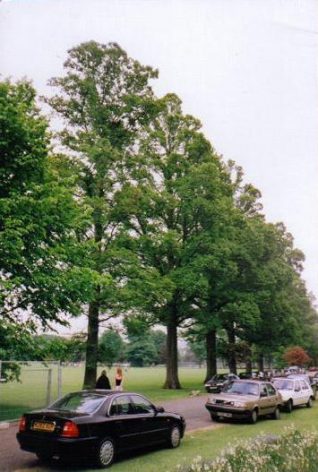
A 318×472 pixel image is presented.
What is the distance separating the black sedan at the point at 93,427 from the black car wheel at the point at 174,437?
0.20 m

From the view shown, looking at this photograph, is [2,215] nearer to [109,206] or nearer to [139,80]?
[109,206]

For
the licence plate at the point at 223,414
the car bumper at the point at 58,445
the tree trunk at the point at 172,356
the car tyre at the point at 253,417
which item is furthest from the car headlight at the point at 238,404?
the tree trunk at the point at 172,356

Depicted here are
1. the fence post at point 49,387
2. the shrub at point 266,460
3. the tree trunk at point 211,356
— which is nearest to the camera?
the shrub at point 266,460

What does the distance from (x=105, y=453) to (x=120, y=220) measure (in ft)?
67.5

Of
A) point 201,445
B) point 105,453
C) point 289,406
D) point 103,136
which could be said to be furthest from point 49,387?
point 103,136

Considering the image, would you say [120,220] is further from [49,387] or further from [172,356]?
[49,387]

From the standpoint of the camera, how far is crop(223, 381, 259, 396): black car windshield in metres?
18.5

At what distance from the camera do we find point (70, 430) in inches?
370

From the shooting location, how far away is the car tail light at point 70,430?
9.38 metres

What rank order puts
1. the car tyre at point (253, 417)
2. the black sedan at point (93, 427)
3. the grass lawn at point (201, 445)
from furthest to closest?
the car tyre at point (253, 417) < the grass lawn at point (201, 445) < the black sedan at point (93, 427)

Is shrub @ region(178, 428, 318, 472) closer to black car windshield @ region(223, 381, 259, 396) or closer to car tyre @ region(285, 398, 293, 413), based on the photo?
black car windshield @ region(223, 381, 259, 396)

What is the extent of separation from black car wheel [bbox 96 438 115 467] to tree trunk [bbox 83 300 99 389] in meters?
16.5

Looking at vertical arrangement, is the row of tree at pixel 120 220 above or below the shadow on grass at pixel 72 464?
above

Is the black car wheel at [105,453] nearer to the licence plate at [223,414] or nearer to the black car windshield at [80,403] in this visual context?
the black car windshield at [80,403]
